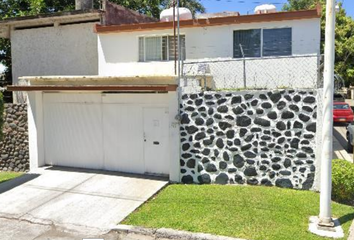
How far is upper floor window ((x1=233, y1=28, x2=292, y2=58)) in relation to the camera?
1218 cm

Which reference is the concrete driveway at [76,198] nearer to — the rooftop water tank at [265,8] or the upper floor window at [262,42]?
the upper floor window at [262,42]

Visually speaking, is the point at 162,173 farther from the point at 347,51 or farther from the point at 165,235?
the point at 347,51

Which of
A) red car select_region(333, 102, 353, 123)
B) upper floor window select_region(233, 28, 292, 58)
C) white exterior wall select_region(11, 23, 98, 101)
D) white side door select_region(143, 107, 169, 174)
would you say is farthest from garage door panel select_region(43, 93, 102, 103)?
red car select_region(333, 102, 353, 123)

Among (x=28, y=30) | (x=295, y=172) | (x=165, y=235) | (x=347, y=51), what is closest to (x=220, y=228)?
(x=165, y=235)

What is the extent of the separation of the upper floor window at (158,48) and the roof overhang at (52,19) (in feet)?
8.50

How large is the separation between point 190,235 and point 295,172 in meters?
3.92

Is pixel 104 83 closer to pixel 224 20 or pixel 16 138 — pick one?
pixel 16 138

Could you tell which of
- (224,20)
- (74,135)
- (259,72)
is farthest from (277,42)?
(74,135)

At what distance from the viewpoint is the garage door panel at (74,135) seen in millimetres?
11453

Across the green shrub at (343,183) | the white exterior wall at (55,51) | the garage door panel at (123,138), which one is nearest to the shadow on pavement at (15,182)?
the garage door panel at (123,138)

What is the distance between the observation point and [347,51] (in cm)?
2692

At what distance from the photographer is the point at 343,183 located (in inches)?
319

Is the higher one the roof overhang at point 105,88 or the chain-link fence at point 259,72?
the chain-link fence at point 259,72

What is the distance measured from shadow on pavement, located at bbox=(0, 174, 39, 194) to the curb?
463cm
